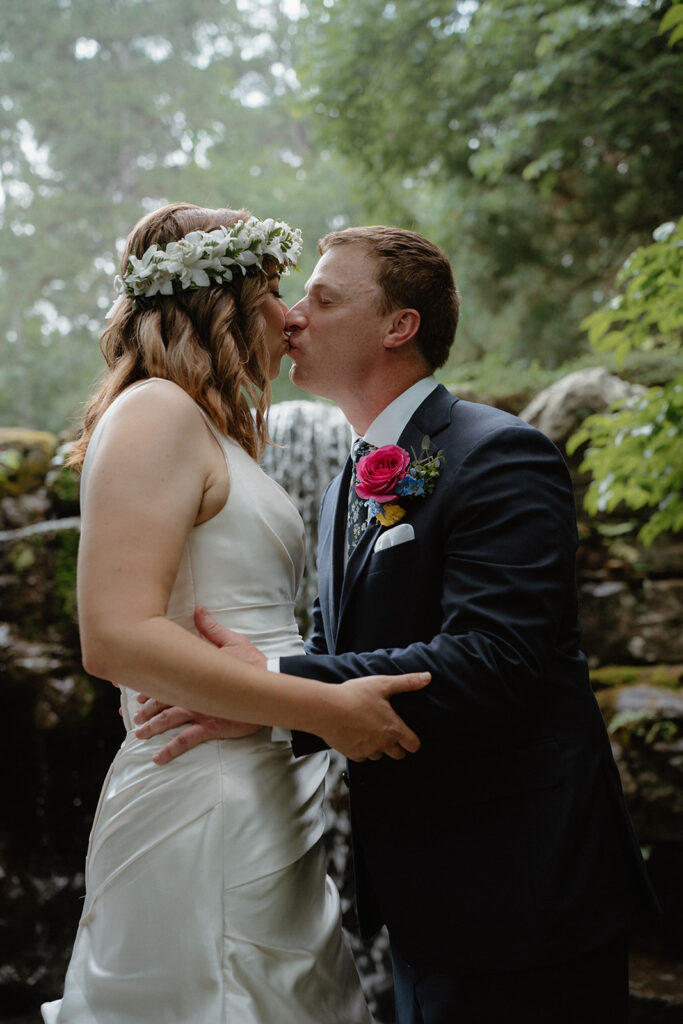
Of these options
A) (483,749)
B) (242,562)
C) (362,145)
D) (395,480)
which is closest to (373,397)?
(395,480)

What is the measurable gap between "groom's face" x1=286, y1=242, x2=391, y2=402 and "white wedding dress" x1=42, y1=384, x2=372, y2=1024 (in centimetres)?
61

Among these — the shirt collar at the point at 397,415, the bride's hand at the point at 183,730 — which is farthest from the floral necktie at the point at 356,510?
the bride's hand at the point at 183,730

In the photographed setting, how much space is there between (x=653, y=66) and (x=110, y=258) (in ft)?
43.4

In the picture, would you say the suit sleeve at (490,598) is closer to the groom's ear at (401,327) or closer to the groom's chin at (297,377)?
the groom's ear at (401,327)

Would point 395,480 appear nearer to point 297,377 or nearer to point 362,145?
point 297,377

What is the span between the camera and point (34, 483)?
22.4 ft

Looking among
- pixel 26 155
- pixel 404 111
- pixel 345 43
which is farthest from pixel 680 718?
pixel 26 155

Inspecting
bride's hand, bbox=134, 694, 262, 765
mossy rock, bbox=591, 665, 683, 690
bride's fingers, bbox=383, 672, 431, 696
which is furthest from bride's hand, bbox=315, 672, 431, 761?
mossy rock, bbox=591, 665, 683, 690

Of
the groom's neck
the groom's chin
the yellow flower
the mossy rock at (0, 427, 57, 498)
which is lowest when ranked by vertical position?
the yellow flower

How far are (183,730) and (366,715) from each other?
471mm

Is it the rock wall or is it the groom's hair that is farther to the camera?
the rock wall

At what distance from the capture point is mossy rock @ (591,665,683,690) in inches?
211

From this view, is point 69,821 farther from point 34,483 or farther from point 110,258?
point 110,258

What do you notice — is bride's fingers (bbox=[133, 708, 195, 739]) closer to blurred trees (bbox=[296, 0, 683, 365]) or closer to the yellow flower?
the yellow flower
